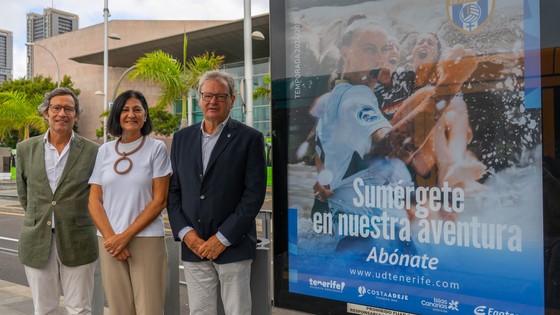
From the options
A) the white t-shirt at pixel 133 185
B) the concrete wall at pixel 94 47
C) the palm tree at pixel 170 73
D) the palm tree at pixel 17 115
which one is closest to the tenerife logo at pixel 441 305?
the white t-shirt at pixel 133 185

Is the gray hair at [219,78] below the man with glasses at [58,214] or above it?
above

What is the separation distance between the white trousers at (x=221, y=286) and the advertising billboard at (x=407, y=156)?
0.67ft

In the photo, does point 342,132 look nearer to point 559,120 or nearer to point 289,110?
point 289,110

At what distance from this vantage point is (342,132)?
258 cm

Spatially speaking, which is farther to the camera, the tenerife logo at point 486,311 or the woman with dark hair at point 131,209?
the woman with dark hair at point 131,209

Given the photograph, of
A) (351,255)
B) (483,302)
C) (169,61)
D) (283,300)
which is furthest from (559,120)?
(169,61)

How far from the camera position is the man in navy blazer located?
271 centimetres

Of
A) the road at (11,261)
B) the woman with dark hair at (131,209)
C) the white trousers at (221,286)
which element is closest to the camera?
the white trousers at (221,286)

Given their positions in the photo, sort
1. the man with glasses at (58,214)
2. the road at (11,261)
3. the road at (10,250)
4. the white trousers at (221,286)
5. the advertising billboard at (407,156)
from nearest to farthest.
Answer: the advertising billboard at (407,156) → the white trousers at (221,286) → the man with glasses at (58,214) → the road at (11,261) → the road at (10,250)

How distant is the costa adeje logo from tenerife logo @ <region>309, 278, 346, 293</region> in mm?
103

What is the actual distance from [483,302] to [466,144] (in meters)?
0.71

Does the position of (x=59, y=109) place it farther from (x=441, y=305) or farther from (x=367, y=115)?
(x=441, y=305)

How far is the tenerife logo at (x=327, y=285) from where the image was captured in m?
2.63

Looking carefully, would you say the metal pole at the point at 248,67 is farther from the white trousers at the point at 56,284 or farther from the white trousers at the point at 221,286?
the white trousers at the point at 221,286
